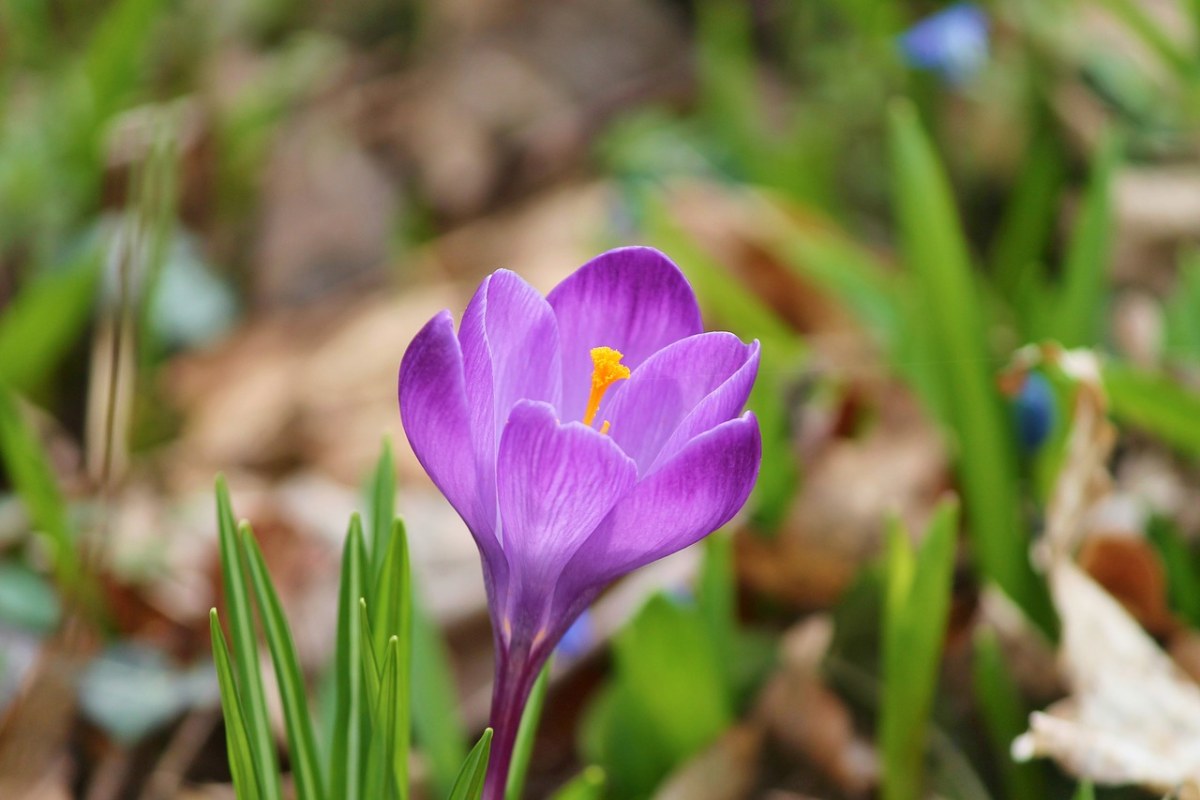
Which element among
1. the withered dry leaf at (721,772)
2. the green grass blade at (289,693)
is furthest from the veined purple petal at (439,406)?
the withered dry leaf at (721,772)

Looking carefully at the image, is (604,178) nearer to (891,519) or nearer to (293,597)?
(293,597)

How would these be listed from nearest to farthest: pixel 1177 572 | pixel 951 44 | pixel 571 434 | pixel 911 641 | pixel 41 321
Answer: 1. pixel 571 434
2. pixel 911 641
3. pixel 1177 572
4. pixel 41 321
5. pixel 951 44

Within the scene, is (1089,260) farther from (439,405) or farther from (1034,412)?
(439,405)

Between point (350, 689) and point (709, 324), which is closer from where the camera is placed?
point (350, 689)

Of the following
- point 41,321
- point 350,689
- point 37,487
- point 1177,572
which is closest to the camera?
point 350,689

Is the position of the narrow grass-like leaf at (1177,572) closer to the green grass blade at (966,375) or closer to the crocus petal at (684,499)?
the green grass blade at (966,375)

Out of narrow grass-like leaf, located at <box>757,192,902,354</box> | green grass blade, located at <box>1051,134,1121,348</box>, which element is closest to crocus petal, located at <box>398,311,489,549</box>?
green grass blade, located at <box>1051,134,1121,348</box>

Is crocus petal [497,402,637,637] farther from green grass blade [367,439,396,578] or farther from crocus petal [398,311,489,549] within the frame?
green grass blade [367,439,396,578]

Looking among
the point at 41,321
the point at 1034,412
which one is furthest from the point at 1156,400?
the point at 41,321
